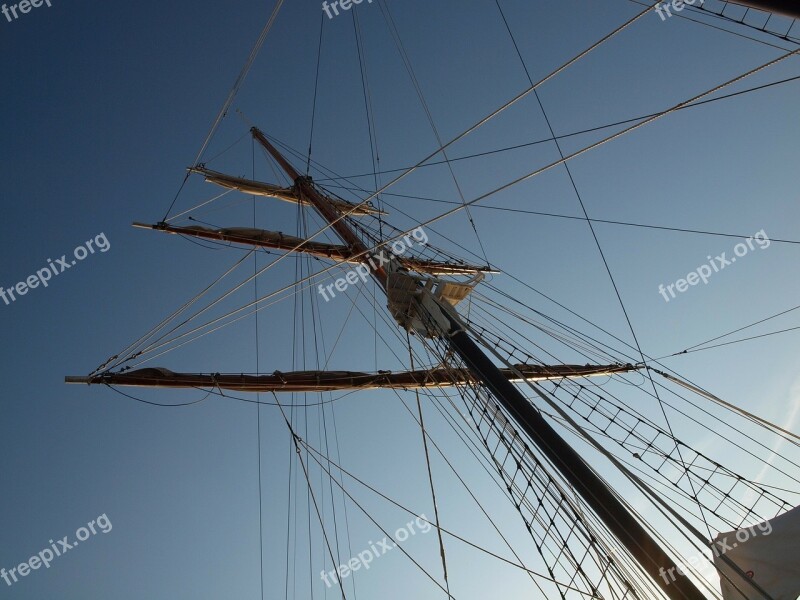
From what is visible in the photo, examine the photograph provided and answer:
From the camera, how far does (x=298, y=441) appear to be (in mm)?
8227

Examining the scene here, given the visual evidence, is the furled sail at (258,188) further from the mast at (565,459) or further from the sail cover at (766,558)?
the sail cover at (766,558)

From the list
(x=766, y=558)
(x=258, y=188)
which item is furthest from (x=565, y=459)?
(x=258, y=188)

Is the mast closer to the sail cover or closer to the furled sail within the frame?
the sail cover

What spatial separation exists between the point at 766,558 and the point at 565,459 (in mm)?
1896

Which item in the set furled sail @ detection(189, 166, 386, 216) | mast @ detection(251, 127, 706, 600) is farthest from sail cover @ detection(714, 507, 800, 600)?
furled sail @ detection(189, 166, 386, 216)

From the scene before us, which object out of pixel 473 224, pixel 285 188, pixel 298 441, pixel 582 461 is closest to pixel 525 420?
pixel 582 461

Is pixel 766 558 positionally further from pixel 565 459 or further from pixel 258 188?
pixel 258 188

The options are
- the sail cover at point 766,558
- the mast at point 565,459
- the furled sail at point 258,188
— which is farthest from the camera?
the furled sail at point 258,188

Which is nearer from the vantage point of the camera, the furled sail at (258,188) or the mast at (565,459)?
the mast at (565,459)

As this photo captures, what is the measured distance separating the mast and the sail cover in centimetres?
55

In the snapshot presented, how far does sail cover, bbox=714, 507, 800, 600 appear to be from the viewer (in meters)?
4.29

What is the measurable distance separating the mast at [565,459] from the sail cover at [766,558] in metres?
0.55

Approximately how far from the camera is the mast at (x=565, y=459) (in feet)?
13.4

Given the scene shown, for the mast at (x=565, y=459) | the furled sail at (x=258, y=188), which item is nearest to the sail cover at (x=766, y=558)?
the mast at (x=565, y=459)
